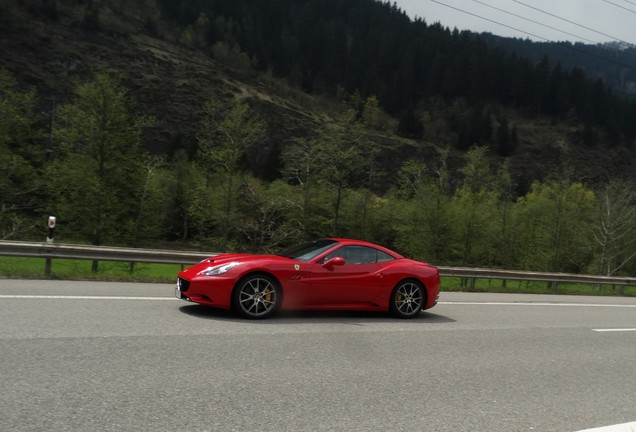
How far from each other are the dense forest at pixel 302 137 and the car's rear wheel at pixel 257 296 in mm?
22728

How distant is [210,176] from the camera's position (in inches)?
1555

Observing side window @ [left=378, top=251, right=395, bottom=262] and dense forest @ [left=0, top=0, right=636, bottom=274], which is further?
dense forest @ [left=0, top=0, right=636, bottom=274]

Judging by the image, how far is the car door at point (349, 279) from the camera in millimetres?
8547

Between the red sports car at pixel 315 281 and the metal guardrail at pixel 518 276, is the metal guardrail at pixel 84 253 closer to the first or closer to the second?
the red sports car at pixel 315 281

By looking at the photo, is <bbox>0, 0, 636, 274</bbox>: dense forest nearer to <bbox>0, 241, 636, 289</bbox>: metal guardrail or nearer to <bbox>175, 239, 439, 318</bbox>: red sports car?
<bbox>0, 241, 636, 289</bbox>: metal guardrail

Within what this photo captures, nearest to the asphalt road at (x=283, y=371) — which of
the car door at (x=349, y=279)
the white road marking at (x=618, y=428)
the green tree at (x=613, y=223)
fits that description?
the white road marking at (x=618, y=428)

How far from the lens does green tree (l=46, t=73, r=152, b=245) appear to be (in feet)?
93.8

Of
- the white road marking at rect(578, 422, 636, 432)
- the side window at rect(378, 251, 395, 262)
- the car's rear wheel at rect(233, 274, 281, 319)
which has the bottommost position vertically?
the white road marking at rect(578, 422, 636, 432)

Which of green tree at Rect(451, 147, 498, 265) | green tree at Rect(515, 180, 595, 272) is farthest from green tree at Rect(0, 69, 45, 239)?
green tree at Rect(515, 180, 595, 272)

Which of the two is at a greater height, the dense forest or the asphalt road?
the dense forest

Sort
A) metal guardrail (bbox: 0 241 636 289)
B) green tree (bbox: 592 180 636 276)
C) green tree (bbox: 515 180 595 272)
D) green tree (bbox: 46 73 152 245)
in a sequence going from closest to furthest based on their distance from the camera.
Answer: metal guardrail (bbox: 0 241 636 289)
green tree (bbox: 46 73 152 245)
green tree (bbox: 592 180 636 276)
green tree (bbox: 515 180 595 272)

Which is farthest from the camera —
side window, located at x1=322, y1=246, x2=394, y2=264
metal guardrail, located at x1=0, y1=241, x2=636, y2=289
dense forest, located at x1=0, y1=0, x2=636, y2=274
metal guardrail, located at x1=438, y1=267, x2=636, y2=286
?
dense forest, located at x1=0, y1=0, x2=636, y2=274

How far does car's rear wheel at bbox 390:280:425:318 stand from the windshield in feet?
Answer: 4.66

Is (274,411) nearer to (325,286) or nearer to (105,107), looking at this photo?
(325,286)
